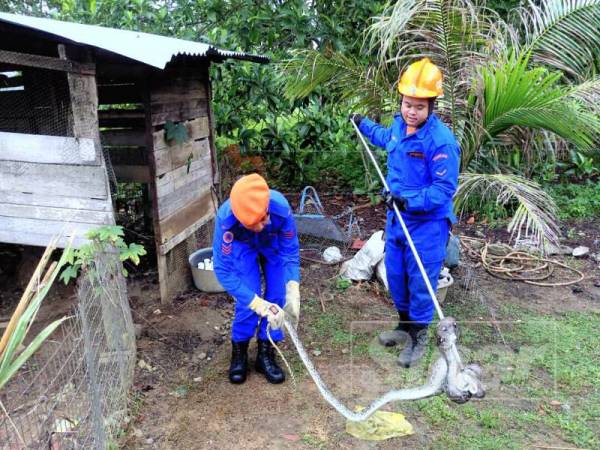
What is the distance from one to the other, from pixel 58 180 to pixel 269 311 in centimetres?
178

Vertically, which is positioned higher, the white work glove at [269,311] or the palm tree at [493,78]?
the palm tree at [493,78]

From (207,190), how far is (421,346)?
2473mm

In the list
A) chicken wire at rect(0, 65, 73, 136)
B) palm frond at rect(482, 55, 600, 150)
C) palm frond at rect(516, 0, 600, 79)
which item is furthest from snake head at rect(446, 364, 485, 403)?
palm frond at rect(516, 0, 600, 79)

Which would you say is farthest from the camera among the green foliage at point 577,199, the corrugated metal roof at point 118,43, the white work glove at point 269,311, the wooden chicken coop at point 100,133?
the green foliage at point 577,199

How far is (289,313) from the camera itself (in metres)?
3.00

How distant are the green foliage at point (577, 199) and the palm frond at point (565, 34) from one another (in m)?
1.56

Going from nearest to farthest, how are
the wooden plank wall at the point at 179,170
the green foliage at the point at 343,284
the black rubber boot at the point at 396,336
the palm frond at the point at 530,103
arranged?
the black rubber boot at the point at 396,336
the wooden plank wall at the point at 179,170
the palm frond at the point at 530,103
the green foliage at the point at 343,284

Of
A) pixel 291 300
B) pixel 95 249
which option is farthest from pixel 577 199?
pixel 95 249

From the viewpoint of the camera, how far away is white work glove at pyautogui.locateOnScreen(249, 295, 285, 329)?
275cm

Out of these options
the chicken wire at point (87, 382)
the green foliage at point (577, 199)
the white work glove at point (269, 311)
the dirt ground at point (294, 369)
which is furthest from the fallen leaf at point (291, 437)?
the green foliage at point (577, 199)

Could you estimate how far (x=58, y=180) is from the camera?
11.4 ft

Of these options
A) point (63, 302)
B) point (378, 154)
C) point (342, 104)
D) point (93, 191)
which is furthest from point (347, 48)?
point (63, 302)

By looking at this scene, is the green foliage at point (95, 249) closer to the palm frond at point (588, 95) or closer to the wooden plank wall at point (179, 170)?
the wooden plank wall at point (179, 170)

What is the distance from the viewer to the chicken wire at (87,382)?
7.29ft
